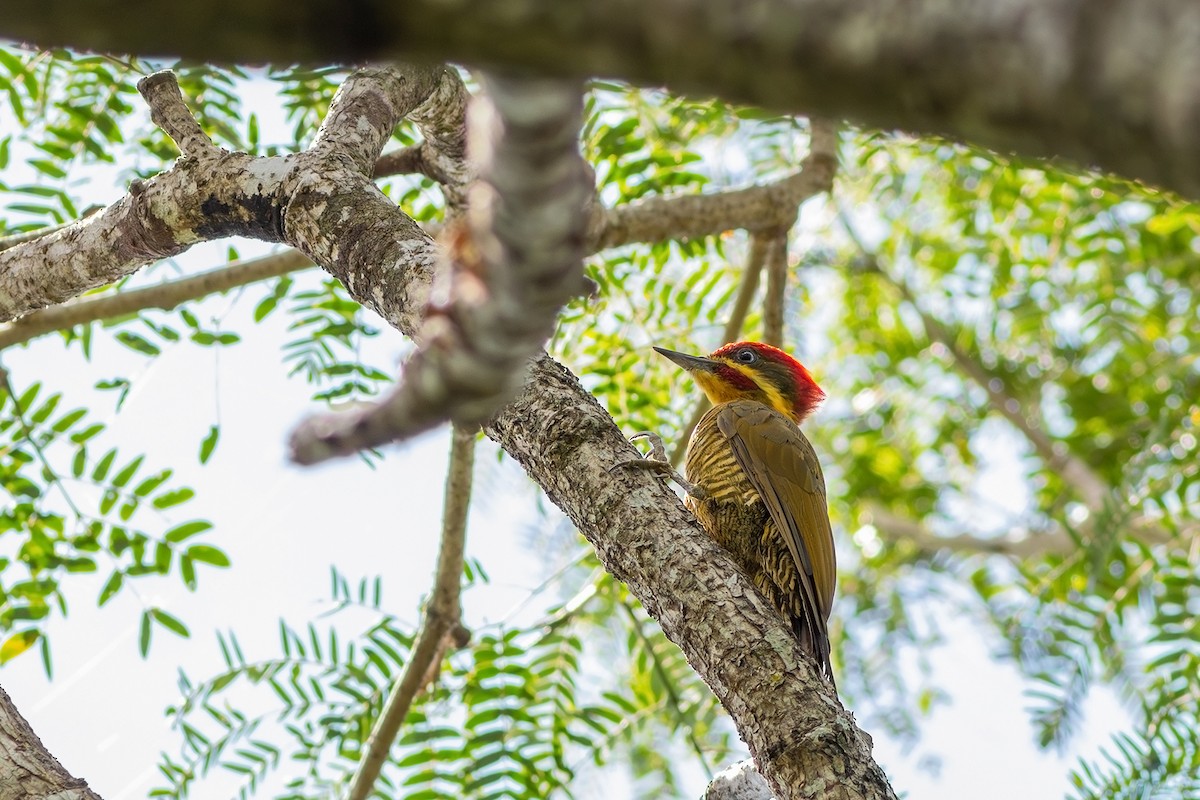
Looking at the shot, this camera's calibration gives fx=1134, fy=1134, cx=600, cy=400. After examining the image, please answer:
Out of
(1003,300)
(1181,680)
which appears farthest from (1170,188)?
(1003,300)

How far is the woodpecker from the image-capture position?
3.43 metres

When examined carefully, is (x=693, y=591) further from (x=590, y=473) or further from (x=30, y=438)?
(x=30, y=438)

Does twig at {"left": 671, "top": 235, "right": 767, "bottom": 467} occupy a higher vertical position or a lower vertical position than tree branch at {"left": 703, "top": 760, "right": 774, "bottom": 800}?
higher

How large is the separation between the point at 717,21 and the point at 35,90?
3.62 m

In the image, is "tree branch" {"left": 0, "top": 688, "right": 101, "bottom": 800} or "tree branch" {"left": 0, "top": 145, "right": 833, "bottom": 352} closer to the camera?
"tree branch" {"left": 0, "top": 688, "right": 101, "bottom": 800}

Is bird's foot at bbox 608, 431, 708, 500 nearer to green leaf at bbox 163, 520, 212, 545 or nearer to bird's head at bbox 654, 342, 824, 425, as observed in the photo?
bird's head at bbox 654, 342, 824, 425

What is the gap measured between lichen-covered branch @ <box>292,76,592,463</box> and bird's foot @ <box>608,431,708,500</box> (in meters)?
1.21

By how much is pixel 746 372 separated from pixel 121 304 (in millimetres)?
2308

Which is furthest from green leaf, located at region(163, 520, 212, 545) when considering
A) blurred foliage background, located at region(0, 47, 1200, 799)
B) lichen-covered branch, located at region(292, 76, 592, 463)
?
lichen-covered branch, located at region(292, 76, 592, 463)

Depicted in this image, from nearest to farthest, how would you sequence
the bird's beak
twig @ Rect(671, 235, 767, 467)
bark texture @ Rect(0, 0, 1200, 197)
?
bark texture @ Rect(0, 0, 1200, 197) < the bird's beak < twig @ Rect(671, 235, 767, 467)

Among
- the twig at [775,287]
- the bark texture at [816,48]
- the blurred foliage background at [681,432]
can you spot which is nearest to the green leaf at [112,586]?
the blurred foliage background at [681,432]

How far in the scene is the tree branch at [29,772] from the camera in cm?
205

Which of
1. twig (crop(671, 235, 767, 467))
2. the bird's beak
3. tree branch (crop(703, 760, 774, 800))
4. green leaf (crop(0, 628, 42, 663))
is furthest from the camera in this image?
twig (crop(671, 235, 767, 467))

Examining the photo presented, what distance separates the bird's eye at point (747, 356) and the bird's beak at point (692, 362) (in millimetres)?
119
